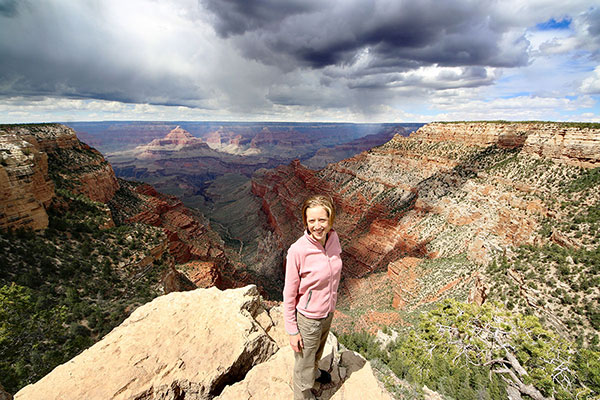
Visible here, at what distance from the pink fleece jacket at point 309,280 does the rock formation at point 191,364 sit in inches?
107

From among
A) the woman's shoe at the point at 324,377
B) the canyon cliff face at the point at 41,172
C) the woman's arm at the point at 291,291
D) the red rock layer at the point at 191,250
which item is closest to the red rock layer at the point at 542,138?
the woman's shoe at the point at 324,377

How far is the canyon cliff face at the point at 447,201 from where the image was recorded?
1106 inches

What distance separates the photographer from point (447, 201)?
39.8 meters

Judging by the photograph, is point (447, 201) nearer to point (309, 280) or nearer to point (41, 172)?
point (309, 280)

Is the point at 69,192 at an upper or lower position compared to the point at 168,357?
lower

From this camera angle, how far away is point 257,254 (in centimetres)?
7306

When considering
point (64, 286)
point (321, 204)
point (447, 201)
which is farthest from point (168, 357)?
point (447, 201)

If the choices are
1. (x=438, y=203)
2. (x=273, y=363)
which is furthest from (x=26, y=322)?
(x=438, y=203)

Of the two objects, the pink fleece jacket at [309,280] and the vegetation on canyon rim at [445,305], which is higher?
the pink fleece jacket at [309,280]

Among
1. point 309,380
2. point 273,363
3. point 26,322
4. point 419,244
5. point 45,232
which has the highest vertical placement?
point 309,380

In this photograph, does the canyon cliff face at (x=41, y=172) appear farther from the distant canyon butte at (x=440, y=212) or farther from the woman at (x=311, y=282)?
the distant canyon butte at (x=440, y=212)

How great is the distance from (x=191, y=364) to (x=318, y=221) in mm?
5570

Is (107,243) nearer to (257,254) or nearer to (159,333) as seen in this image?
(159,333)

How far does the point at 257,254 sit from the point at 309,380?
70.1 m
